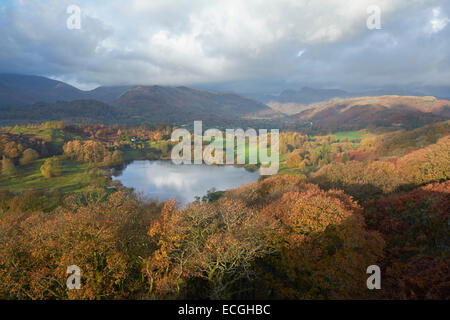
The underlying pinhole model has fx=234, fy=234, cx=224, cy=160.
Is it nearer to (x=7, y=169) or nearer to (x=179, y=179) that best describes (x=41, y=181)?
(x=7, y=169)

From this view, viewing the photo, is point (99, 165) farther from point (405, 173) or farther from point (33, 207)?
point (405, 173)

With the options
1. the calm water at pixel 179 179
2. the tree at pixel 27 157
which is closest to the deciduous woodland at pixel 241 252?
the calm water at pixel 179 179

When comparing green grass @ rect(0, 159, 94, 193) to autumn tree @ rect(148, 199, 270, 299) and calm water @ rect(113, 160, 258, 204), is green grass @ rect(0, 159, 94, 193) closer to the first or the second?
calm water @ rect(113, 160, 258, 204)

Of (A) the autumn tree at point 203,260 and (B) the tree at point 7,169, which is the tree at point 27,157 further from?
(A) the autumn tree at point 203,260

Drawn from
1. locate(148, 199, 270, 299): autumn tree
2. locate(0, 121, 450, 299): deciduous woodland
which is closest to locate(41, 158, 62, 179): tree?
locate(0, 121, 450, 299): deciduous woodland

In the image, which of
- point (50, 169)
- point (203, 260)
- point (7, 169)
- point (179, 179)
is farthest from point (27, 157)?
point (203, 260)

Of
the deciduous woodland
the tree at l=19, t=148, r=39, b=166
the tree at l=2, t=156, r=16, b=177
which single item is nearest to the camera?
the deciduous woodland
